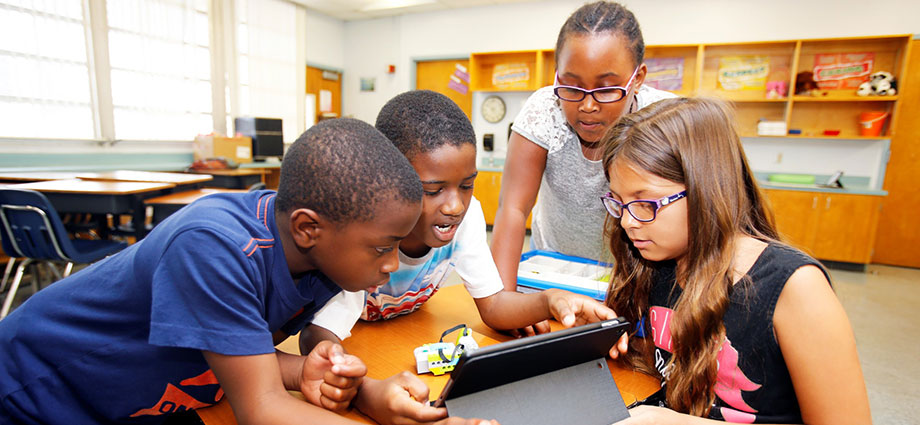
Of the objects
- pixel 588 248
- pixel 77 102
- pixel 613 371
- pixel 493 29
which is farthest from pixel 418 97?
pixel 493 29

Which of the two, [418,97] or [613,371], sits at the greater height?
[418,97]

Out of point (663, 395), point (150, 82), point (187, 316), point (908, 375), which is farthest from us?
point (150, 82)

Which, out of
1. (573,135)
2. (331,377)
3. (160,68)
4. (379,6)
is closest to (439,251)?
(331,377)

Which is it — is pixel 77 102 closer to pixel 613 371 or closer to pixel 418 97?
pixel 418 97

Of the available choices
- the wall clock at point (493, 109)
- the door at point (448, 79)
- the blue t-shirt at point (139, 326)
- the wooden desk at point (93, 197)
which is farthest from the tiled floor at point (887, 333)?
the door at point (448, 79)

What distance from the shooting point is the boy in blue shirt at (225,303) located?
25.9 inches

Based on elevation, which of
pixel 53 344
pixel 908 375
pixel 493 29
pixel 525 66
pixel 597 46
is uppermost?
pixel 493 29

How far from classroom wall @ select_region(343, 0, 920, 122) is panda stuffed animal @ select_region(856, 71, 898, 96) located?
0.48 metres

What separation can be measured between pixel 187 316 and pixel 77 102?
5.02 meters

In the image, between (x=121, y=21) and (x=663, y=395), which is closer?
(x=663, y=395)

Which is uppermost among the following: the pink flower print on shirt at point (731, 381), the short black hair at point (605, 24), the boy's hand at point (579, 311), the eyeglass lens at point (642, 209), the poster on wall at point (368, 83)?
the poster on wall at point (368, 83)

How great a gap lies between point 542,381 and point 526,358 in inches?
3.3

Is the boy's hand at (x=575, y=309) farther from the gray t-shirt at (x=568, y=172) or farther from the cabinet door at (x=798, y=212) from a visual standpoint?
the cabinet door at (x=798, y=212)

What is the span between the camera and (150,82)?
494 cm
